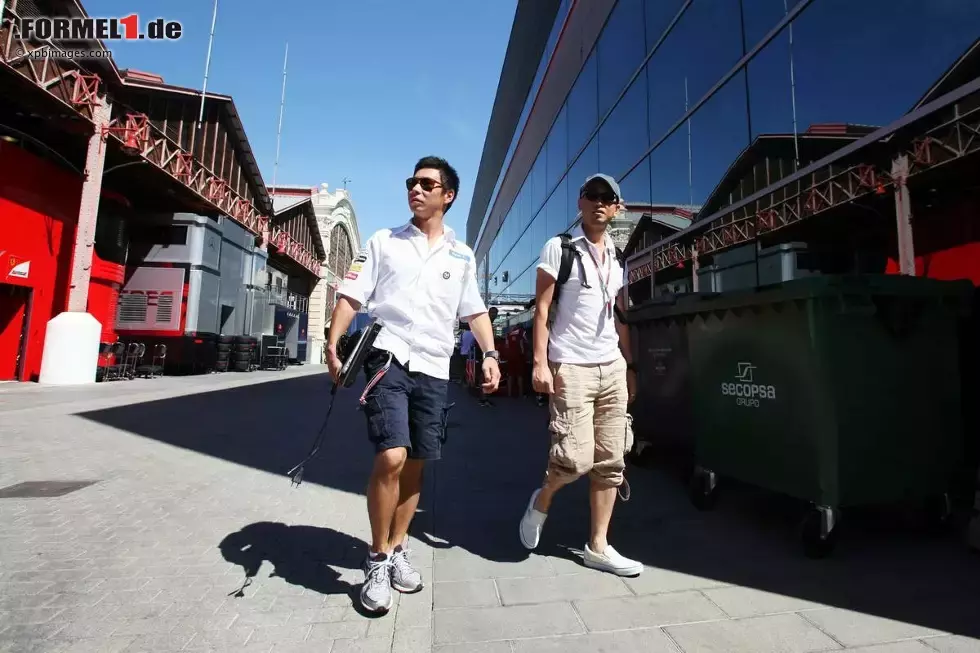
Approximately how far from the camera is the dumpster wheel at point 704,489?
326cm

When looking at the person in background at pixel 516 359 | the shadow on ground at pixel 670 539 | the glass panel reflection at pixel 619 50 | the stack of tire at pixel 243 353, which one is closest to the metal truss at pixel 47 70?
the stack of tire at pixel 243 353

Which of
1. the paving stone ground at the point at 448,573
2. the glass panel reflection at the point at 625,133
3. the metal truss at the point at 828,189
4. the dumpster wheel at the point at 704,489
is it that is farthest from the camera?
the glass panel reflection at the point at 625,133

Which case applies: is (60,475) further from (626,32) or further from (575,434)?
(626,32)

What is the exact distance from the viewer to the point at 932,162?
473 cm

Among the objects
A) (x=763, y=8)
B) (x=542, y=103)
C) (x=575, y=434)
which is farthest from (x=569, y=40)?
(x=575, y=434)

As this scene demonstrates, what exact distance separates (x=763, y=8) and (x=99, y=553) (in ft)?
28.9

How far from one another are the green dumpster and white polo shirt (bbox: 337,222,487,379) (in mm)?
1928

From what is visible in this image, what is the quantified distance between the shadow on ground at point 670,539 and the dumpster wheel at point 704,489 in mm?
72

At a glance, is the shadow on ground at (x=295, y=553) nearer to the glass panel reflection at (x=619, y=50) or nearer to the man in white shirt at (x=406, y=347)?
the man in white shirt at (x=406, y=347)

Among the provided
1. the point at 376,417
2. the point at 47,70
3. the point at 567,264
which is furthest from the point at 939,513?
the point at 47,70

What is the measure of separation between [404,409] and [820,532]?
228 centimetres

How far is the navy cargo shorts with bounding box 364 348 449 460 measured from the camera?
1.96 meters

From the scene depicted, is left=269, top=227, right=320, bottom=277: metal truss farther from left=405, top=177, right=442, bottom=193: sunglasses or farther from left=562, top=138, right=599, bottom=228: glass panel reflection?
left=405, top=177, right=442, bottom=193: sunglasses

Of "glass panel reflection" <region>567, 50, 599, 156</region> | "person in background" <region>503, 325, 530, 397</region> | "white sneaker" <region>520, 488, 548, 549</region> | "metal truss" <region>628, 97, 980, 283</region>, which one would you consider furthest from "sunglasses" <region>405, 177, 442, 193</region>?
"glass panel reflection" <region>567, 50, 599, 156</region>
